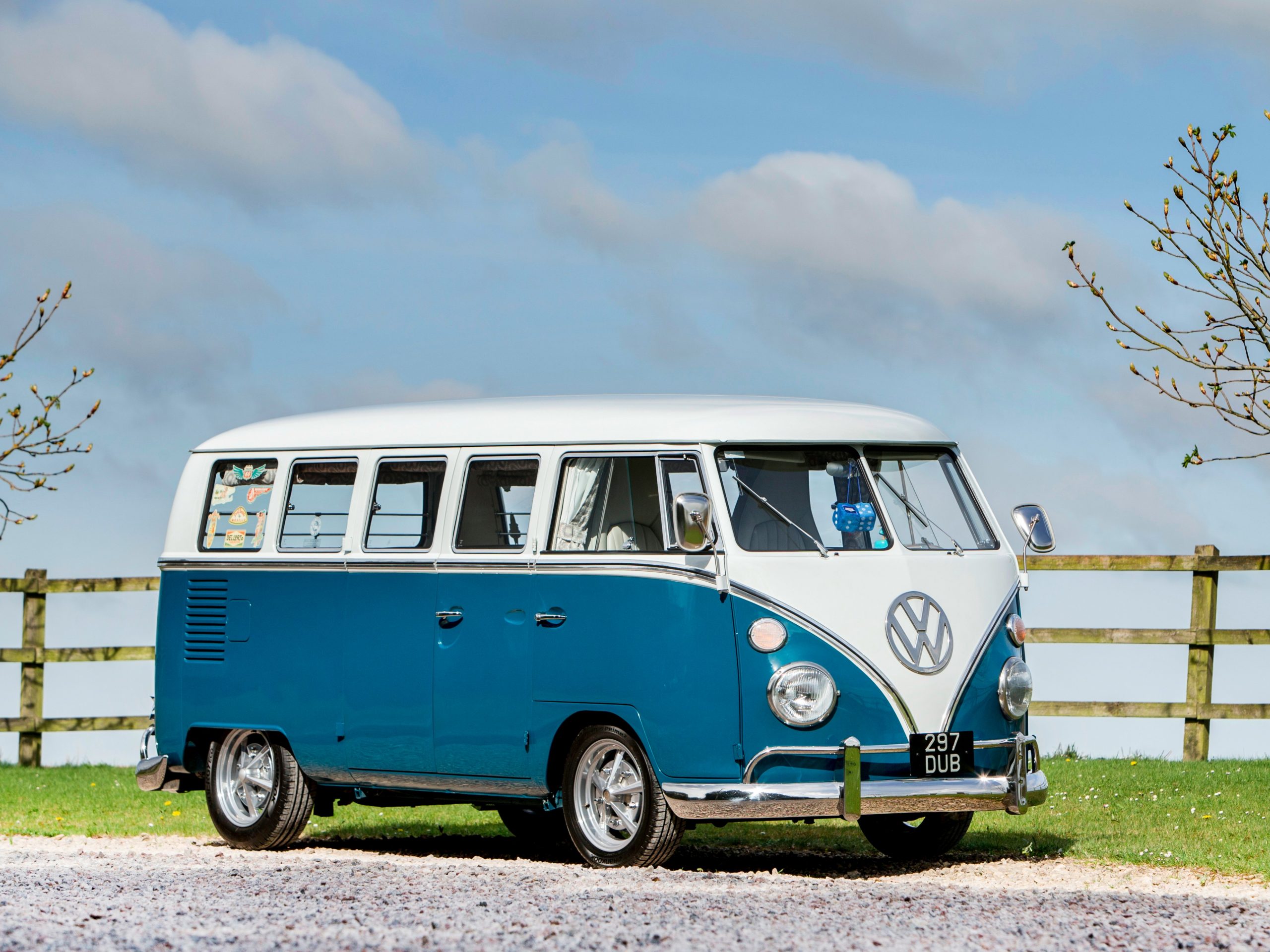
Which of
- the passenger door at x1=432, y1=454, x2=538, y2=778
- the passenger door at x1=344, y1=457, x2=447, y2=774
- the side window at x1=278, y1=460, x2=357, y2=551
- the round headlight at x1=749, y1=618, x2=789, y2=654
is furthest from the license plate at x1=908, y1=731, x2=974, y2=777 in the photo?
the side window at x1=278, y1=460, x2=357, y2=551

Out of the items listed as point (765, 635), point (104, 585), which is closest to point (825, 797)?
point (765, 635)

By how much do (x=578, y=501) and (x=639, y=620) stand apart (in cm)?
90

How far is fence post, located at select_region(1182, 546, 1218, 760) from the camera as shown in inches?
671

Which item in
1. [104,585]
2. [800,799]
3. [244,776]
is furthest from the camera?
[104,585]

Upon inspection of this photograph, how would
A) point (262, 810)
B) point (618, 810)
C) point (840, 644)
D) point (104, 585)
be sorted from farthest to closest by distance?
point (104, 585) → point (262, 810) → point (618, 810) → point (840, 644)

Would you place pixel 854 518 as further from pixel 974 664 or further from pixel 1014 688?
pixel 1014 688

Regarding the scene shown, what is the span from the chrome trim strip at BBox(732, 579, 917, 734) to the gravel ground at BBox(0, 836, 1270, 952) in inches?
37.3

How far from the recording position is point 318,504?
11.8 metres

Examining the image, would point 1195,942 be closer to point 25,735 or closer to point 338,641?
point 338,641

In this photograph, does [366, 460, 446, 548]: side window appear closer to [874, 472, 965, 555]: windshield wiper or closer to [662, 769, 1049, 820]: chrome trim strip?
[662, 769, 1049, 820]: chrome trim strip

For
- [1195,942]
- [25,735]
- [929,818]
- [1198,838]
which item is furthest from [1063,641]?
[25,735]

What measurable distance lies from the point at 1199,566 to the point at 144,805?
10.2 m

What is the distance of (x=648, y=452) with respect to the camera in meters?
9.98

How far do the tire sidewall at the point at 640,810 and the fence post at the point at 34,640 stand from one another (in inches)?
433
